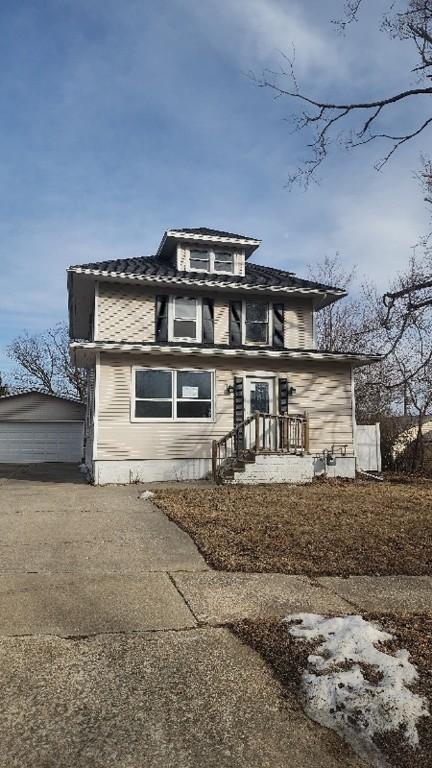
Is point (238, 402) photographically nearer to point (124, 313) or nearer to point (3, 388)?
point (124, 313)

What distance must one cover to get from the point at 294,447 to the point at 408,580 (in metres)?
9.10

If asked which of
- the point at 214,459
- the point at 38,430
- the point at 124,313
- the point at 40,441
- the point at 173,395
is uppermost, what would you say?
the point at 124,313

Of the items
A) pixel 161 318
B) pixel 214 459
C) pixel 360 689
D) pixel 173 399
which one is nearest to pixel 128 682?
pixel 360 689

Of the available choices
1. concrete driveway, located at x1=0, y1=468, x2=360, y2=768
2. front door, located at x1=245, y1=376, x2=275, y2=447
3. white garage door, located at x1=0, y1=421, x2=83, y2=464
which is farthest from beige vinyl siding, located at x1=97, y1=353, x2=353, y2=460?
white garage door, located at x1=0, y1=421, x2=83, y2=464

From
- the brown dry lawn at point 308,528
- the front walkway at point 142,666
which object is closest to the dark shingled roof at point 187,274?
the brown dry lawn at point 308,528

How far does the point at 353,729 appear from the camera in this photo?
8.70 feet

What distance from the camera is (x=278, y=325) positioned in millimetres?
16719

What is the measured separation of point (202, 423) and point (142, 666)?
11380 mm

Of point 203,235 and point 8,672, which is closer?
point 8,672

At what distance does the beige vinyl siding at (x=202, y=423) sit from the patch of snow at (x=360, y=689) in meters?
10.6

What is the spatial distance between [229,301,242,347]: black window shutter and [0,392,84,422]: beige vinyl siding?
36.1ft

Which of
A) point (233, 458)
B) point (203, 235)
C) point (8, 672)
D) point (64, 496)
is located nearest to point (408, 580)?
point (8, 672)

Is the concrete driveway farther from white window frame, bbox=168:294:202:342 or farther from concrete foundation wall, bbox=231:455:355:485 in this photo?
white window frame, bbox=168:294:202:342

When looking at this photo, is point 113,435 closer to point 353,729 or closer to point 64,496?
point 64,496
